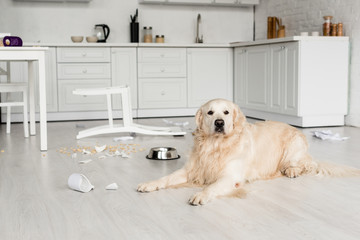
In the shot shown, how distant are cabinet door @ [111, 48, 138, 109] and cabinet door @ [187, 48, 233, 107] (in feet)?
2.59

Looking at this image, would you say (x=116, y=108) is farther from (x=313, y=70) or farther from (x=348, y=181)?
(x=348, y=181)

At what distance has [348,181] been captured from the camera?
2572 mm

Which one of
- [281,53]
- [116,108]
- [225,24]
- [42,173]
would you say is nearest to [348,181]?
[42,173]

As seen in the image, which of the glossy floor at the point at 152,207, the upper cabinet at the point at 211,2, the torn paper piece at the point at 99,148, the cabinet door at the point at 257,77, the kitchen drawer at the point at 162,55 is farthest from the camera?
the upper cabinet at the point at 211,2

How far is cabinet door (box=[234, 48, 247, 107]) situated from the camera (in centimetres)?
624

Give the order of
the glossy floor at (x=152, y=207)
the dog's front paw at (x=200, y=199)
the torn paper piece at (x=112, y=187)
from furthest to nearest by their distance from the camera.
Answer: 1. the torn paper piece at (x=112, y=187)
2. the dog's front paw at (x=200, y=199)
3. the glossy floor at (x=152, y=207)

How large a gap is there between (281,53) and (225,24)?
7.02ft

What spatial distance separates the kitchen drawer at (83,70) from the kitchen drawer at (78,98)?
7 cm

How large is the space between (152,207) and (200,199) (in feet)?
0.74

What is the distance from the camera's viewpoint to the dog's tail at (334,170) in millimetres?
2715

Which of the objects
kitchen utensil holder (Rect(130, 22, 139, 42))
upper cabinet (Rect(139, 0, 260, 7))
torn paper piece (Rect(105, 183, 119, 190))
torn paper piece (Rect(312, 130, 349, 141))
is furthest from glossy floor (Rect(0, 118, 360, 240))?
upper cabinet (Rect(139, 0, 260, 7))

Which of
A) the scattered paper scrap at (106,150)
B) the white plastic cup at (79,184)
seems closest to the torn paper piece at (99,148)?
the scattered paper scrap at (106,150)

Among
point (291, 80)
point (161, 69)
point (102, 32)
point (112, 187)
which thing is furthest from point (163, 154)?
point (102, 32)

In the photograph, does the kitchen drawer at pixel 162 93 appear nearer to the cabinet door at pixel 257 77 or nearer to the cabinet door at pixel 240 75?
the cabinet door at pixel 240 75
